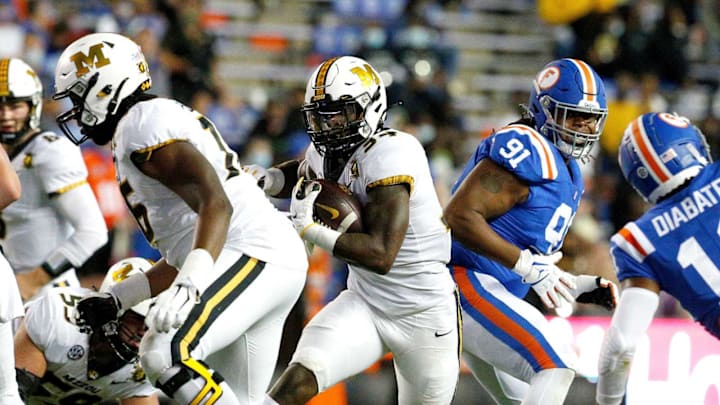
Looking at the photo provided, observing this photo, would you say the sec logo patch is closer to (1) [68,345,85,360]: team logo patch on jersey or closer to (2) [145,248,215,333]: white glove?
(2) [145,248,215,333]: white glove

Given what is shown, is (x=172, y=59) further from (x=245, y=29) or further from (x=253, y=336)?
(x=253, y=336)

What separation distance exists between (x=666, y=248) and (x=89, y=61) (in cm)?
246

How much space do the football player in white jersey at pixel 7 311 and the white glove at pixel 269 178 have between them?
1221mm

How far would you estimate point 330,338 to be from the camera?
15.4 ft

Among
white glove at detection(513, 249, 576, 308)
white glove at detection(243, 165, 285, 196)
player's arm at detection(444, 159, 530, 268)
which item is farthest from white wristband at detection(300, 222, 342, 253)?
white glove at detection(513, 249, 576, 308)

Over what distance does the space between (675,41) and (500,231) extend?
842 centimetres

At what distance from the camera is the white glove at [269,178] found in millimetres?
5285

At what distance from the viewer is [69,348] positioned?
4.70 m

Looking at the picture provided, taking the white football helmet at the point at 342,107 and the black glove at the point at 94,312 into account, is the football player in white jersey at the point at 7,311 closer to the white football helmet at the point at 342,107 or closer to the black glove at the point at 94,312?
the black glove at the point at 94,312

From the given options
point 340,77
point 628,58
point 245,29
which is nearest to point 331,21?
point 245,29

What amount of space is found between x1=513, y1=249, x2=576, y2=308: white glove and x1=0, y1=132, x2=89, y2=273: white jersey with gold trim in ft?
7.80

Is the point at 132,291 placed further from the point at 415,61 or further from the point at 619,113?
the point at 619,113

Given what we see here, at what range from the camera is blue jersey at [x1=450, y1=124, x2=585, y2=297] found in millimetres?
4961

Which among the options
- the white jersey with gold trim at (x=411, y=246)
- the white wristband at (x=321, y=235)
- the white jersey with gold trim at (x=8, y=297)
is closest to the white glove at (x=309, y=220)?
the white wristband at (x=321, y=235)
